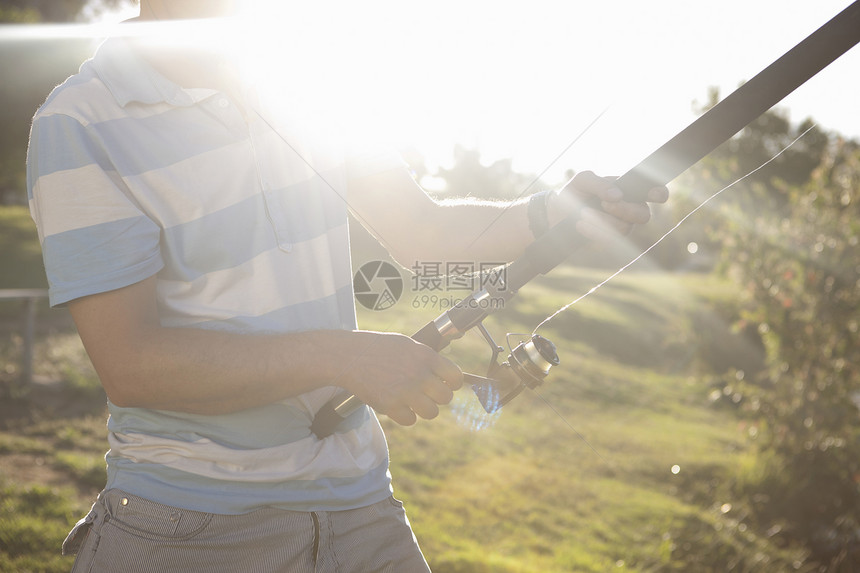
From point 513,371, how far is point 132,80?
111 centimetres

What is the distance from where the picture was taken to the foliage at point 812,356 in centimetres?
658

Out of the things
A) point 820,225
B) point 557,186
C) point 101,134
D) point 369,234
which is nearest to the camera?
point 101,134

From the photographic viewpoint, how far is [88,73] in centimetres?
162

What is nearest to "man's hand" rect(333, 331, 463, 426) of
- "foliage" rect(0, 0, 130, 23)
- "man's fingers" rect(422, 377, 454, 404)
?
"man's fingers" rect(422, 377, 454, 404)

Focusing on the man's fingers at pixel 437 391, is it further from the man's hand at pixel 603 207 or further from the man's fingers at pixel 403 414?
the man's hand at pixel 603 207

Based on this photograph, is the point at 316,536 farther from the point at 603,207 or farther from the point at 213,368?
the point at 603,207

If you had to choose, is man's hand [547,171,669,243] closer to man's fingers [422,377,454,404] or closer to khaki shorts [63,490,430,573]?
man's fingers [422,377,454,404]

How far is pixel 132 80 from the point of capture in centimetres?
163

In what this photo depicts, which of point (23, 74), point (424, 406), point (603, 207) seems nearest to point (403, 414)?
point (424, 406)

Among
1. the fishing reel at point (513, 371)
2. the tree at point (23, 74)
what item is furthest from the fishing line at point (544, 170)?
the tree at point (23, 74)

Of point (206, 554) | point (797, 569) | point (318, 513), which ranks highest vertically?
point (318, 513)

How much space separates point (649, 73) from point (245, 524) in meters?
1.47

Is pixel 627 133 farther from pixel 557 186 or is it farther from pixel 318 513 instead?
pixel 318 513

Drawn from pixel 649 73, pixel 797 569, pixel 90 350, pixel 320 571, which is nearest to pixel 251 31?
pixel 90 350
